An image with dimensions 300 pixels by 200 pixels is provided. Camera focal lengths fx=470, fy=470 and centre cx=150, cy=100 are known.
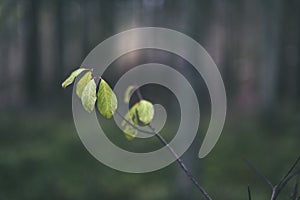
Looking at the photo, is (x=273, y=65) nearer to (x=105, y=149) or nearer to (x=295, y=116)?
(x=295, y=116)

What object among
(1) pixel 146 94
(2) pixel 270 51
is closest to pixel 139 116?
(2) pixel 270 51

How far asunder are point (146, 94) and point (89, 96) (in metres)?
14.5

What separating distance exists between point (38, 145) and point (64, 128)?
1810 millimetres

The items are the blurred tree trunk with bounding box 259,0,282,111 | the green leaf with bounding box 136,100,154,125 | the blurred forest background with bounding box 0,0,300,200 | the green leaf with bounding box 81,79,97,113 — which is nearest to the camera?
the green leaf with bounding box 81,79,97,113

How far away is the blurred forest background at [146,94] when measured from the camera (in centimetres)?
589

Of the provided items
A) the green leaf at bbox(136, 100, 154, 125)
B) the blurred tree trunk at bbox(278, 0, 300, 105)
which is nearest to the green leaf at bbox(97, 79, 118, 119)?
the green leaf at bbox(136, 100, 154, 125)

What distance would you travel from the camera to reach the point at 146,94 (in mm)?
15586

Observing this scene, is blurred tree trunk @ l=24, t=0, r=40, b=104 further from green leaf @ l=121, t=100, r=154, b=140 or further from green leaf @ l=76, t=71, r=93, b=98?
green leaf @ l=76, t=71, r=93, b=98

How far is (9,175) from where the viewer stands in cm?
604

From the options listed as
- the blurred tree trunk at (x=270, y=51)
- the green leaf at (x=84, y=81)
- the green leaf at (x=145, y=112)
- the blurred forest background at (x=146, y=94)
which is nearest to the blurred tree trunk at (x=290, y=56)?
the blurred forest background at (x=146, y=94)

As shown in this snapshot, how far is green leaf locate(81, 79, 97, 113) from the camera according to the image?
3.49 feet

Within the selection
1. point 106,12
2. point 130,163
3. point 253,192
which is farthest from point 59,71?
point 253,192

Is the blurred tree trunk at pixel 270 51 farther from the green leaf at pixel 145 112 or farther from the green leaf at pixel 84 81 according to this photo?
the green leaf at pixel 84 81

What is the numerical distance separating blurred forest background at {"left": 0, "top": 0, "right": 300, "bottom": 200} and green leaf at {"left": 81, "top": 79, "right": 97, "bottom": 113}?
286 cm
